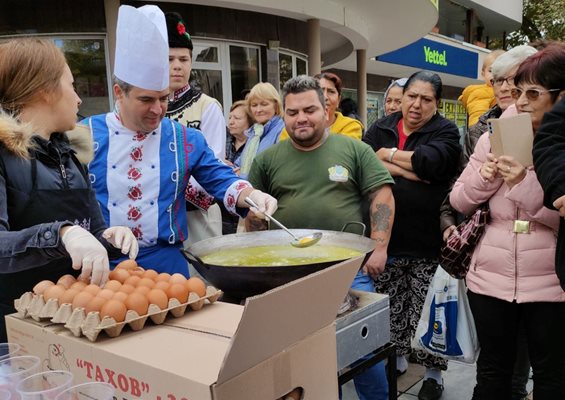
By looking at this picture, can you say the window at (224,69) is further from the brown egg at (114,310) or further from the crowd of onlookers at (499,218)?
the brown egg at (114,310)

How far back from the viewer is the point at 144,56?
1725 millimetres

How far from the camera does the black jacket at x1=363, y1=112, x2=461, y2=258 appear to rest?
2.73 m

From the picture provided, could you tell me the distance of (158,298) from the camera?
3.91 ft

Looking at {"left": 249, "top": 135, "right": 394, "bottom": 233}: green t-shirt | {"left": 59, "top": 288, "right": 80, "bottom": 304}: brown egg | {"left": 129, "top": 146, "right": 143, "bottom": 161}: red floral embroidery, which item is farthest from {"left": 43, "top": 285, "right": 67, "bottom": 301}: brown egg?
{"left": 249, "top": 135, "right": 394, "bottom": 233}: green t-shirt

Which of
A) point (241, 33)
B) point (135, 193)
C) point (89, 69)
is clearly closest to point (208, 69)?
point (241, 33)

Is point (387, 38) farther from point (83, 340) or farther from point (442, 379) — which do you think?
point (83, 340)

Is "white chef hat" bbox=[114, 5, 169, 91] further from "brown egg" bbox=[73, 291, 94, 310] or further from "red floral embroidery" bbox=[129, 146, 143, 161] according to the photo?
"brown egg" bbox=[73, 291, 94, 310]

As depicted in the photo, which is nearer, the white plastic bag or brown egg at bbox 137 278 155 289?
brown egg at bbox 137 278 155 289

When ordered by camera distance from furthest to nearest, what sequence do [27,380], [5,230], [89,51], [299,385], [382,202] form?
1. [89,51]
2. [382,202]
3. [5,230]
4. [299,385]
5. [27,380]

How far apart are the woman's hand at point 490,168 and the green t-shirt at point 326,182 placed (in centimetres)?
45

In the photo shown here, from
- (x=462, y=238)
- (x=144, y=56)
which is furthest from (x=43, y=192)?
(x=462, y=238)

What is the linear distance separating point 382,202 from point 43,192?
152 cm

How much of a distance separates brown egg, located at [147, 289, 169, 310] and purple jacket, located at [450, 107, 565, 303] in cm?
143

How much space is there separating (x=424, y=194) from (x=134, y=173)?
166 centimetres
